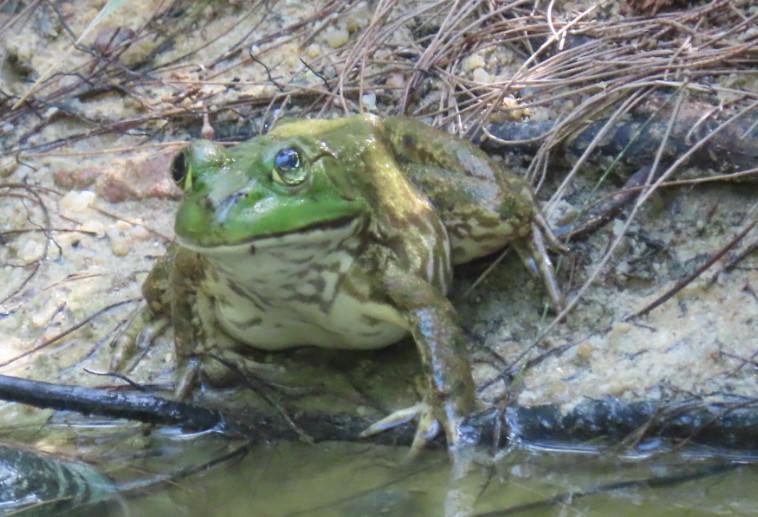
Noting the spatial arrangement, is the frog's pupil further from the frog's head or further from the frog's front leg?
the frog's front leg

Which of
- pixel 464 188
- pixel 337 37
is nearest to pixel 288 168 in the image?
pixel 464 188

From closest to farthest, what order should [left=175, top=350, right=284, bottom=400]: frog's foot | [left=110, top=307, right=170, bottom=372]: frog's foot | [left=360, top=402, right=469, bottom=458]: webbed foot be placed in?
[left=360, top=402, right=469, bottom=458]: webbed foot
[left=175, top=350, right=284, bottom=400]: frog's foot
[left=110, top=307, right=170, bottom=372]: frog's foot

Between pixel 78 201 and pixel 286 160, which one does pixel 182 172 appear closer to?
pixel 286 160

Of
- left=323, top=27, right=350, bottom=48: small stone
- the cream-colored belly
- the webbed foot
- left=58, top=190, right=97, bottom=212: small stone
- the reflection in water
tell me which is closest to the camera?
the reflection in water

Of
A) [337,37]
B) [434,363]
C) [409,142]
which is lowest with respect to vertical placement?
[434,363]

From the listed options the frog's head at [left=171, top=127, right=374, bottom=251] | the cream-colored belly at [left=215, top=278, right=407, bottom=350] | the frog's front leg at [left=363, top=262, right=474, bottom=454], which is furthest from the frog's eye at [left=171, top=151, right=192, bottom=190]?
the frog's front leg at [left=363, top=262, right=474, bottom=454]

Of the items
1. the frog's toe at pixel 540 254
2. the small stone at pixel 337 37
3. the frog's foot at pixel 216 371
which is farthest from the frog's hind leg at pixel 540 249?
the small stone at pixel 337 37
